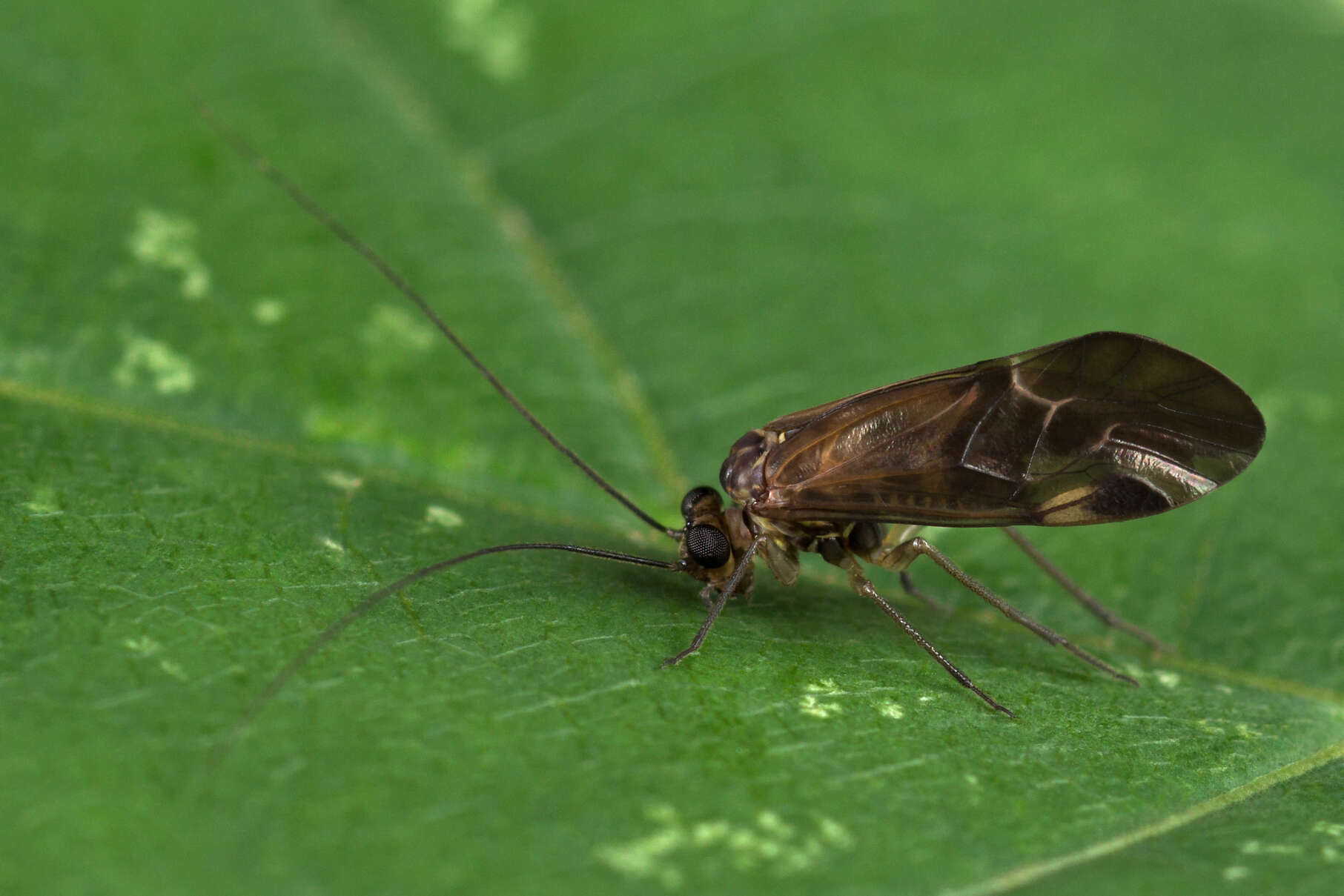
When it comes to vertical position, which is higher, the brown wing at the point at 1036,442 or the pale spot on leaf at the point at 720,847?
the brown wing at the point at 1036,442

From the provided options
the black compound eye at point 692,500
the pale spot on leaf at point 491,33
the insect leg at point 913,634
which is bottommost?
the insect leg at point 913,634

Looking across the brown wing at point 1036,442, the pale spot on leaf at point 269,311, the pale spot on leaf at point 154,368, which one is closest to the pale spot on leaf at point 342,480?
the pale spot on leaf at point 154,368

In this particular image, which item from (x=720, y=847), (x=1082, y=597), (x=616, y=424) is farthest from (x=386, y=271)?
(x=1082, y=597)

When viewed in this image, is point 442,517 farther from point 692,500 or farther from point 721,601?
point 721,601

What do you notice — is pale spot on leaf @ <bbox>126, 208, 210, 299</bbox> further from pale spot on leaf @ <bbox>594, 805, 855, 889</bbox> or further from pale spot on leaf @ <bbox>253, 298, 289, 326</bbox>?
pale spot on leaf @ <bbox>594, 805, 855, 889</bbox>

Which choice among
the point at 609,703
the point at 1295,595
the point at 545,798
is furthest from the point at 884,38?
the point at 545,798

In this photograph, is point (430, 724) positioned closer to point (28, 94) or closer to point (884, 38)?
point (28, 94)

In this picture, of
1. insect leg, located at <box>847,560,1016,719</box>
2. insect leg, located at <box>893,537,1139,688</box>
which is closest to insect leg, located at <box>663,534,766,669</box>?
insect leg, located at <box>847,560,1016,719</box>

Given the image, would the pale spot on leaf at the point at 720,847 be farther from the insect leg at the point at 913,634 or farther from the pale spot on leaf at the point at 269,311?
the pale spot on leaf at the point at 269,311
